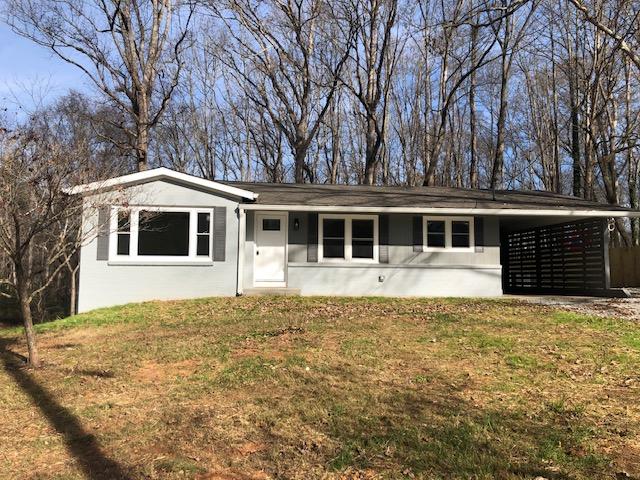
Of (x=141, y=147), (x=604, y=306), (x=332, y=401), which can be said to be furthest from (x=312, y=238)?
(x=141, y=147)

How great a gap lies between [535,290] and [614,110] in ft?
35.7

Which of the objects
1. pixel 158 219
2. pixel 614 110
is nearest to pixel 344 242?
pixel 158 219

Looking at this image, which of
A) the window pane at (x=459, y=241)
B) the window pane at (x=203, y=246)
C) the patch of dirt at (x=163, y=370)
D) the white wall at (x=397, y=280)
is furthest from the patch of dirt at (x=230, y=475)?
the window pane at (x=459, y=241)

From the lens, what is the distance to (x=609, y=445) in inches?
149

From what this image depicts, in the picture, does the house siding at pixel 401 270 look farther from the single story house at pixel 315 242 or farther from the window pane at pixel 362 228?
the window pane at pixel 362 228

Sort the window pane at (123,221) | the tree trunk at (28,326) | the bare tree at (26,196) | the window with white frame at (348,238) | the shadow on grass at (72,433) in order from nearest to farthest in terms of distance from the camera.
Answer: the shadow on grass at (72,433) < the bare tree at (26,196) < the tree trunk at (28,326) < the window pane at (123,221) < the window with white frame at (348,238)

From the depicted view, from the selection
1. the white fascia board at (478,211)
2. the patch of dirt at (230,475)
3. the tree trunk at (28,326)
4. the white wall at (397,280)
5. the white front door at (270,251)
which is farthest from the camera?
the white front door at (270,251)

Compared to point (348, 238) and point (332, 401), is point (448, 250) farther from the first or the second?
point (332, 401)

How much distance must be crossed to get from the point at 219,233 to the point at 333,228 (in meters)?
3.05

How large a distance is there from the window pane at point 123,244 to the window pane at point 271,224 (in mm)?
3407

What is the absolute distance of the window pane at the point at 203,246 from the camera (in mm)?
12320

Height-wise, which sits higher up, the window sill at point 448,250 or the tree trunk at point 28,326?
the window sill at point 448,250

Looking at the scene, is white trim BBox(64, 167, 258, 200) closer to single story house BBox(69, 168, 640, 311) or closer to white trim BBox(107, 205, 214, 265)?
single story house BBox(69, 168, 640, 311)

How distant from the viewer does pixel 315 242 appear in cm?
1316
